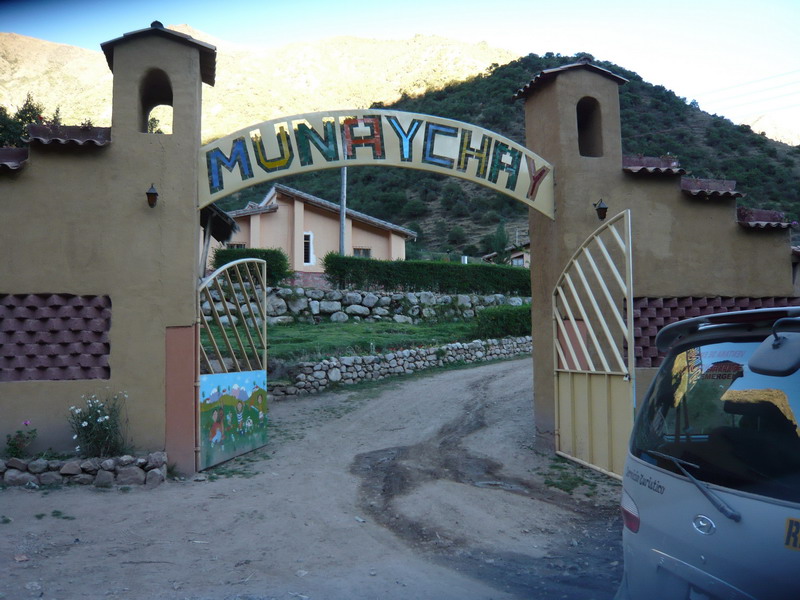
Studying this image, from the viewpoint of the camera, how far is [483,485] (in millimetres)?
8258

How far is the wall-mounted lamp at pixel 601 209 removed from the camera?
962cm

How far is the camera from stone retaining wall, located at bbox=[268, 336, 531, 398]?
16578 millimetres

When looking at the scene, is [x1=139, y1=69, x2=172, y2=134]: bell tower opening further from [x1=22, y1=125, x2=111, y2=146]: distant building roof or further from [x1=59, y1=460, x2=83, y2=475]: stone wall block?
[x1=59, y1=460, x2=83, y2=475]: stone wall block

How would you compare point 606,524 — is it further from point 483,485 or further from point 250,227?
point 250,227

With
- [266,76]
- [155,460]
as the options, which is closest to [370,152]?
[155,460]

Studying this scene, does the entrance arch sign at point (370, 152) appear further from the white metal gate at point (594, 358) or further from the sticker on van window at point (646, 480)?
the sticker on van window at point (646, 480)

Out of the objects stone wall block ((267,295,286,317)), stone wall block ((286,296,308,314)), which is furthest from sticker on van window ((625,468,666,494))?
stone wall block ((286,296,308,314))

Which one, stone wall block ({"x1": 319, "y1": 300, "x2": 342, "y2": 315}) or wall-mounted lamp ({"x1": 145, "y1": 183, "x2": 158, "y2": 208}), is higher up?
wall-mounted lamp ({"x1": 145, "y1": 183, "x2": 158, "y2": 208})

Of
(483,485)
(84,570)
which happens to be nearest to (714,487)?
(84,570)

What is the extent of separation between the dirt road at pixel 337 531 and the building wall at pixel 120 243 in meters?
1.38

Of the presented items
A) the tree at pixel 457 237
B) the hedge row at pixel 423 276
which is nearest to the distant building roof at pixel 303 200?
the hedge row at pixel 423 276

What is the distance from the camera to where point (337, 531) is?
6.50 m

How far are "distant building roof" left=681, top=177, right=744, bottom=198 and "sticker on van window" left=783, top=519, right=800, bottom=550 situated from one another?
8.57 metres

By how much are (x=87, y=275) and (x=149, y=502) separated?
11.0 feet
